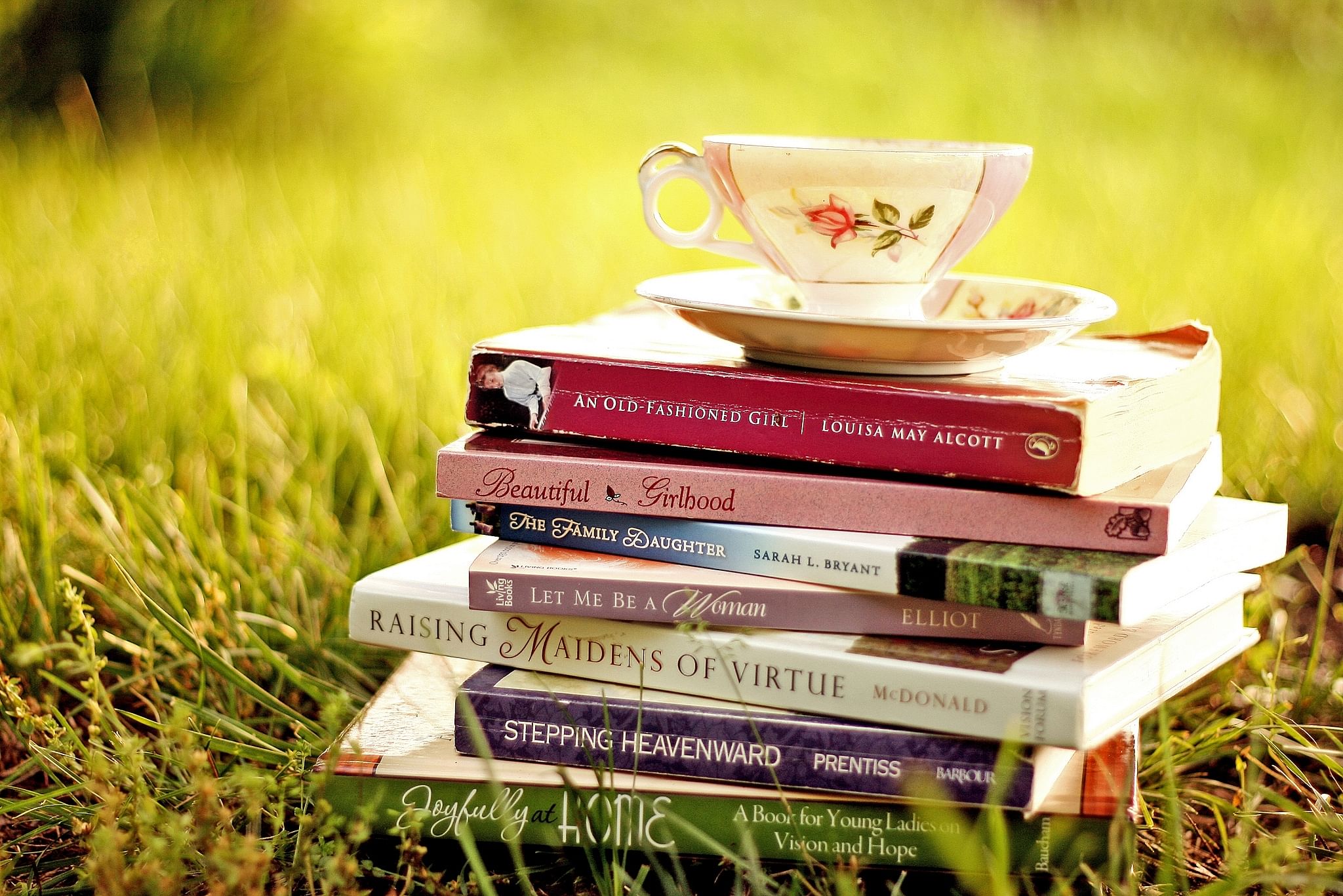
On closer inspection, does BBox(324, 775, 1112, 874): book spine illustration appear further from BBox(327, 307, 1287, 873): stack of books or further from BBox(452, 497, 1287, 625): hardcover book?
BBox(452, 497, 1287, 625): hardcover book

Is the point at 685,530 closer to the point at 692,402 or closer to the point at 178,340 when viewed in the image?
the point at 692,402

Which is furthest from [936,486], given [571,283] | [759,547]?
[571,283]

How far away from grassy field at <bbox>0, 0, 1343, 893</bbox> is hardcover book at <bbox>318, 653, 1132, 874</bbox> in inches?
1.8

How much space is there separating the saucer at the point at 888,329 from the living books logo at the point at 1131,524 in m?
0.16

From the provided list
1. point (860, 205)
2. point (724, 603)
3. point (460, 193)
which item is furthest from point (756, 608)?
point (460, 193)

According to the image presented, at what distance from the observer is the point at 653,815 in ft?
3.18

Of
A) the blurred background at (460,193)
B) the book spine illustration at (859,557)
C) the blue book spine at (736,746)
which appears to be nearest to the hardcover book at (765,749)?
the blue book spine at (736,746)

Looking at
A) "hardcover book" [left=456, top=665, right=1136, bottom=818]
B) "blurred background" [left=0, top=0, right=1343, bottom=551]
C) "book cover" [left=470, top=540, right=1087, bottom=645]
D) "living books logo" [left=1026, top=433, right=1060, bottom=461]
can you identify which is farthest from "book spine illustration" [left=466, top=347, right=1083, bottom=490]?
"blurred background" [left=0, top=0, right=1343, bottom=551]

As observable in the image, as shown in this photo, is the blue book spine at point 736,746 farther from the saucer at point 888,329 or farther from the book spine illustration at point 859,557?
the saucer at point 888,329

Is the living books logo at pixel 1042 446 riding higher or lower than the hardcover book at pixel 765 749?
higher

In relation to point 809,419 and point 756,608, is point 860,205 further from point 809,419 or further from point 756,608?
point 756,608

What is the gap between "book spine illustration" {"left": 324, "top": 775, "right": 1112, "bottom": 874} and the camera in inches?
36.6

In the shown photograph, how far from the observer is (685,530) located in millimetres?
1026

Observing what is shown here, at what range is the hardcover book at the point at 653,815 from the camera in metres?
0.93
